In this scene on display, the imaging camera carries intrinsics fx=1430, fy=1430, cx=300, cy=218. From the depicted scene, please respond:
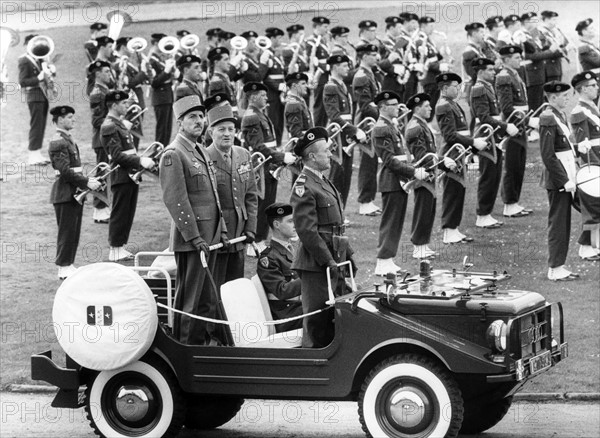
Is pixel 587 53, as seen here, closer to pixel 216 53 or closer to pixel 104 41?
pixel 216 53

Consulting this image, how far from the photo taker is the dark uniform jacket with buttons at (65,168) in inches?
609

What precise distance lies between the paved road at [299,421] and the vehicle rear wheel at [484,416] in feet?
0.31

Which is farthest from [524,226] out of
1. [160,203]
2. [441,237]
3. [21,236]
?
[21,236]

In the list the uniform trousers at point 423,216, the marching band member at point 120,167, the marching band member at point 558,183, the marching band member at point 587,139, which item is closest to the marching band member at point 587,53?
the marching band member at point 587,139

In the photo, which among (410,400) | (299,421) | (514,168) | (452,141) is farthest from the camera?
(514,168)

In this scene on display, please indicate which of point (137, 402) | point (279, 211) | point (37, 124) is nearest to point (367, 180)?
point (37, 124)

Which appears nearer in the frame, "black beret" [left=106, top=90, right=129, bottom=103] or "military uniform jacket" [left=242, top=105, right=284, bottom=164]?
"black beret" [left=106, top=90, right=129, bottom=103]

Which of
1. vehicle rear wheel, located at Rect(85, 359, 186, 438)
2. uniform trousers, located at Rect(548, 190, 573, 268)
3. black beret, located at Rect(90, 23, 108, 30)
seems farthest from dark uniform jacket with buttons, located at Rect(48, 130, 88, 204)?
black beret, located at Rect(90, 23, 108, 30)

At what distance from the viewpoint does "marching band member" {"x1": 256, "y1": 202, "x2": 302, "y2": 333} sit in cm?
1099

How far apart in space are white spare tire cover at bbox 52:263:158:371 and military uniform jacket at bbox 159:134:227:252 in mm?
750

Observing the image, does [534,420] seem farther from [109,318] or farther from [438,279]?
[109,318]

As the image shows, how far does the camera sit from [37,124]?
21453 millimetres

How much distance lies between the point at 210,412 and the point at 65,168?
5381mm

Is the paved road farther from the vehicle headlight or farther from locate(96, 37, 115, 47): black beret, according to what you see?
locate(96, 37, 115, 47): black beret
